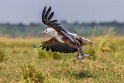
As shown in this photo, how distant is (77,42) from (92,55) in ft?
16.3

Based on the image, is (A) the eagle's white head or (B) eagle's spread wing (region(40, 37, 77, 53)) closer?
(A) the eagle's white head

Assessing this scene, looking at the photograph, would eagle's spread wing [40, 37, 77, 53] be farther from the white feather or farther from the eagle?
the white feather

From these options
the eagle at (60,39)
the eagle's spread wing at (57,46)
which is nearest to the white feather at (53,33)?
the eagle at (60,39)

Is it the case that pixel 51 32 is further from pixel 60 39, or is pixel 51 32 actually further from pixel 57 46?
pixel 57 46

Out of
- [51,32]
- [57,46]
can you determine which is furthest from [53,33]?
[57,46]

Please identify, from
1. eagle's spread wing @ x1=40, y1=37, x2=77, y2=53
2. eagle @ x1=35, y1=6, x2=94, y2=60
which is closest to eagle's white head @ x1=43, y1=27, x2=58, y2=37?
eagle @ x1=35, y1=6, x2=94, y2=60

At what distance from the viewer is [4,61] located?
56.3 feet

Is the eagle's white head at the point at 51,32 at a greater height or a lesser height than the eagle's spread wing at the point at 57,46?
greater

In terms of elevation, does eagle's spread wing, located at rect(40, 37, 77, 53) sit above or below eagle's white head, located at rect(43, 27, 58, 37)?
below

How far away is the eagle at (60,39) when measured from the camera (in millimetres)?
12156

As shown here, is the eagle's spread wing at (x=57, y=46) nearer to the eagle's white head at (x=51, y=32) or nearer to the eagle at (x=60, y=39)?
the eagle at (x=60, y=39)

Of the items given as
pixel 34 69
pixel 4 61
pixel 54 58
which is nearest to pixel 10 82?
pixel 34 69

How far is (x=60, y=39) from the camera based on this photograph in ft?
41.6

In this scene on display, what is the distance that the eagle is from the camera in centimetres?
1216
